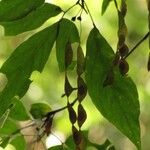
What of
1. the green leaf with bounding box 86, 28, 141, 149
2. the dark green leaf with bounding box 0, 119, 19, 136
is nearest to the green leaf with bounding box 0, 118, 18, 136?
the dark green leaf with bounding box 0, 119, 19, 136

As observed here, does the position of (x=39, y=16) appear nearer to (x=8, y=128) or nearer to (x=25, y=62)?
(x=25, y=62)

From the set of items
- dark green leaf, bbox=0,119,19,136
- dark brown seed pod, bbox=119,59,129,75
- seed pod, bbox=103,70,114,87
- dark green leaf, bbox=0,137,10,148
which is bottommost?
dark green leaf, bbox=0,119,19,136

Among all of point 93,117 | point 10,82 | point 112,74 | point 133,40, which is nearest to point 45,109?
point 10,82

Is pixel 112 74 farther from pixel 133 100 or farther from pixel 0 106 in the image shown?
pixel 0 106

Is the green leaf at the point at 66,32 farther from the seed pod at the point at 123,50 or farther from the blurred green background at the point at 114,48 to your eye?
the blurred green background at the point at 114,48

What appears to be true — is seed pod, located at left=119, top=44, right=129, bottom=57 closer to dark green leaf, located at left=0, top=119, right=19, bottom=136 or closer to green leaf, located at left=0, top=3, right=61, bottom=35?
green leaf, located at left=0, top=3, right=61, bottom=35

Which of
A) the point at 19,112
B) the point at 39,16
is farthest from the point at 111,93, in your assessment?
the point at 19,112
